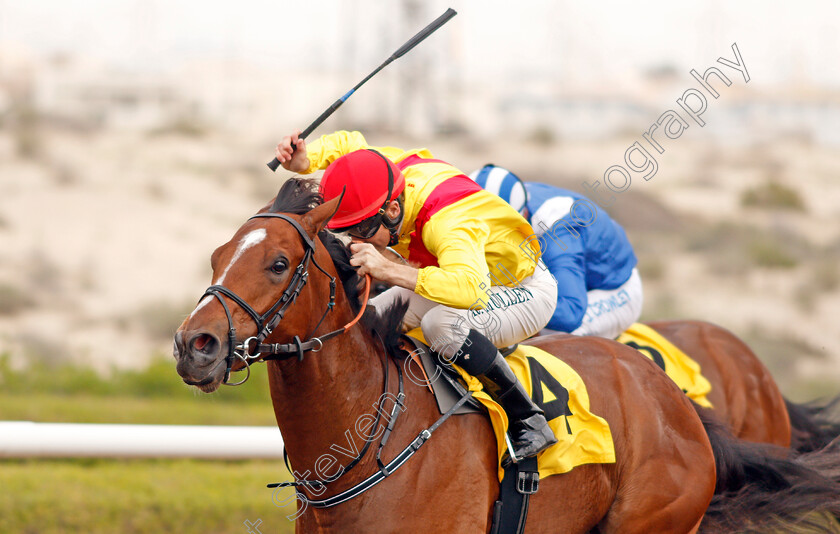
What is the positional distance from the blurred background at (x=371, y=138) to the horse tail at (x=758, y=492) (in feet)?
27.8

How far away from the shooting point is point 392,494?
2.31m

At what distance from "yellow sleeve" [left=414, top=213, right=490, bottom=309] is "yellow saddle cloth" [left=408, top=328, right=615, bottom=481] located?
0.39 m

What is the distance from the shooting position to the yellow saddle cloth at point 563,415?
2627 mm

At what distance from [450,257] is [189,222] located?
1329 centimetres

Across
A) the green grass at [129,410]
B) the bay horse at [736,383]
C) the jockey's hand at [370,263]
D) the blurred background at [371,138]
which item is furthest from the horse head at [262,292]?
the blurred background at [371,138]

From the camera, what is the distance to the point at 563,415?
2680mm

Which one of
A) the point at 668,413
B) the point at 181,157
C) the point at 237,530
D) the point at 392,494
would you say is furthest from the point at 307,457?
the point at 181,157

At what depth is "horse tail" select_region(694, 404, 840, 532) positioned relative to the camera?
10.2 ft

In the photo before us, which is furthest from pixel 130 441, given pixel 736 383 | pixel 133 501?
pixel 736 383

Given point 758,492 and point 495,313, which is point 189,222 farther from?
point 758,492

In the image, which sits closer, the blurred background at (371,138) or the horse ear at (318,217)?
the horse ear at (318,217)

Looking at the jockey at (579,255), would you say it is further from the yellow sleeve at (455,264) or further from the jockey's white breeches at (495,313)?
the yellow sleeve at (455,264)

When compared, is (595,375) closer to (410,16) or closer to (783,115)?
(410,16)

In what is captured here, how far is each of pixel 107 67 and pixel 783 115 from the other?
601 inches
